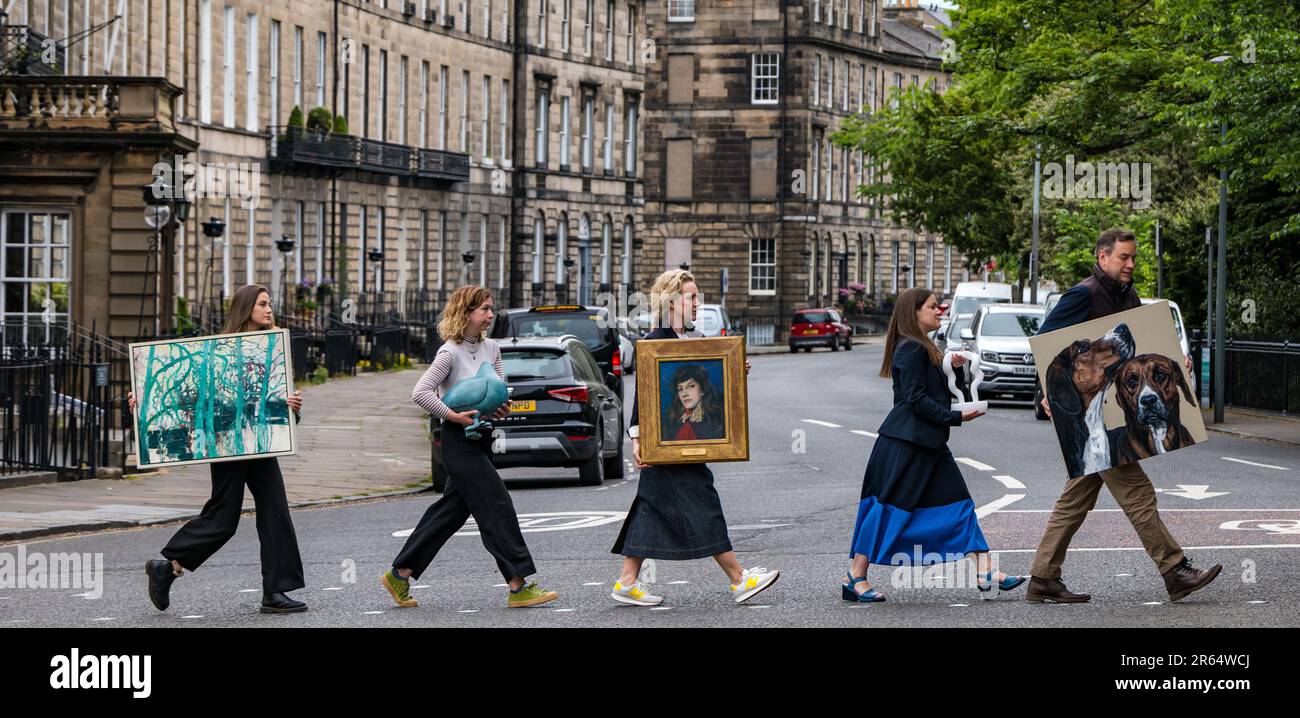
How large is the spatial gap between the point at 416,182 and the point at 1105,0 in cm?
2796

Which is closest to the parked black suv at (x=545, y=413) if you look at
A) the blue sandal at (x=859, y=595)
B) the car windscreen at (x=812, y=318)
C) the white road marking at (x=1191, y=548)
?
the white road marking at (x=1191, y=548)

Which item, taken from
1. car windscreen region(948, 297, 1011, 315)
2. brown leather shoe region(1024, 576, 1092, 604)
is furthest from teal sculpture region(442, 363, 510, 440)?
car windscreen region(948, 297, 1011, 315)

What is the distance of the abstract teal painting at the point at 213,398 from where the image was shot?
11133 mm

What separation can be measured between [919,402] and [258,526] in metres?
3.73

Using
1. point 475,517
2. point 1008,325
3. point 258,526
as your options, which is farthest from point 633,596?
point 1008,325

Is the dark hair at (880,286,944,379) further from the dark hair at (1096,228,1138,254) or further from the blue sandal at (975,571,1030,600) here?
the blue sandal at (975,571,1030,600)

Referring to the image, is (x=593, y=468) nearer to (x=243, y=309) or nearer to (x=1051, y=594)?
(x=243, y=309)

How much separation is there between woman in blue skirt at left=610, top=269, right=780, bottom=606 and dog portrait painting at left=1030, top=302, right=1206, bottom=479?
1.83m

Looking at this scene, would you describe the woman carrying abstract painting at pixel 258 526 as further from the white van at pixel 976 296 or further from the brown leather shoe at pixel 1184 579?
the white van at pixel 976 296

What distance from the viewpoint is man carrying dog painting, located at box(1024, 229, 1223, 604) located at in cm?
1069

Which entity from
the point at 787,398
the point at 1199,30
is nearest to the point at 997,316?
the point at 787,398

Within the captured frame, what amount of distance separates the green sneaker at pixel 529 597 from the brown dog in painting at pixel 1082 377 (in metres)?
2.97

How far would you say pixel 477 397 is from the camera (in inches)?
436

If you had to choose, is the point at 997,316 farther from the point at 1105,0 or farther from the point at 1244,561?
the point at 1244,561
